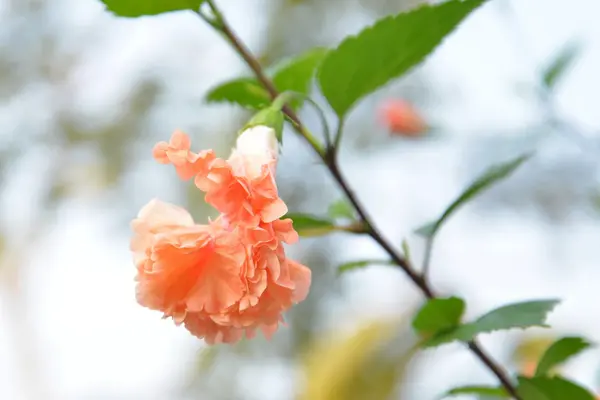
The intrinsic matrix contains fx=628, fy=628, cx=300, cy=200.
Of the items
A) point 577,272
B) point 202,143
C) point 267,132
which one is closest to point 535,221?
point 577,272

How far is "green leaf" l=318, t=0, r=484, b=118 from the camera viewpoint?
0.30 m

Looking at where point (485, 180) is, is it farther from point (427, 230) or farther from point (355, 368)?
point (355, 368)

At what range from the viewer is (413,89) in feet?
4.57

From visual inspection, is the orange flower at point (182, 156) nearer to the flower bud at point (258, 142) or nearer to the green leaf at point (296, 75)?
the flower bud at point (258, 142)

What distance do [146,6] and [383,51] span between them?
0.38 feet

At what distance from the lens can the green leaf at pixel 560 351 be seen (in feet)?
1.10

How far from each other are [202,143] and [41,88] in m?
0.45

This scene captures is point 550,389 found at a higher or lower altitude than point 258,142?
lower

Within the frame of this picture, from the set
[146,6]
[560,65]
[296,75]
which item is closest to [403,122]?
[560,65]

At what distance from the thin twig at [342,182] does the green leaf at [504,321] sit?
0.02 meters

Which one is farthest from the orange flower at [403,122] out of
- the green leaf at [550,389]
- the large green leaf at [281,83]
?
the green leaf at [550,389]

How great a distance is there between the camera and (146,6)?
0.96ft

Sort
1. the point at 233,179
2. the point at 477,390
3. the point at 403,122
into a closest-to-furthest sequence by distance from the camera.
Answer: the point at 233,179, the point at 477,390, the point at 403,122

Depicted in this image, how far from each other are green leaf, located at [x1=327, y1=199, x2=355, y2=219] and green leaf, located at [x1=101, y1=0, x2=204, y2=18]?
0.14 m
